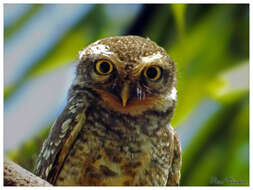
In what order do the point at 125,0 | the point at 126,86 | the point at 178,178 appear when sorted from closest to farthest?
1. the point at 126,86
2. the point at 178,178
3. the point at 125,0

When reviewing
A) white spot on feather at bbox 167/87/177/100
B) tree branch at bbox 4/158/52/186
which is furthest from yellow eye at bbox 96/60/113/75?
tree branch at bbox 4/158/52/186

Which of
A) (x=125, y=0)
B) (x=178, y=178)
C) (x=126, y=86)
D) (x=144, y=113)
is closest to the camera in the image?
(x=126, y=86)

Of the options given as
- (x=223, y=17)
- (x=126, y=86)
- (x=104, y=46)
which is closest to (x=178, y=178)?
(x=126, y=86)

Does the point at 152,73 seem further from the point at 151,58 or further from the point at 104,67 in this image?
the point at 104,67

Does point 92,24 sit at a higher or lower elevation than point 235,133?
higher

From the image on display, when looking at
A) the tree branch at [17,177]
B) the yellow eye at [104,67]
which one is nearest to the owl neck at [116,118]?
the yellow eye at [104,67]

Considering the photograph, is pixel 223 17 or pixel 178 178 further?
pixel 223 17

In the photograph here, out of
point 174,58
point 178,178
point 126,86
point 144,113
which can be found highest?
point 174,58

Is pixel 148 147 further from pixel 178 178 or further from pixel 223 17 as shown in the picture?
pixel 223 17

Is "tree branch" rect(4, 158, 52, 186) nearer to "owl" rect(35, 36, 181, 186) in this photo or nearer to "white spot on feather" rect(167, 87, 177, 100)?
"owl" rect(35, 36, 181, 186)

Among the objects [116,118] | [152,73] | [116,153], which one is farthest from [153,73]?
[116,153]
